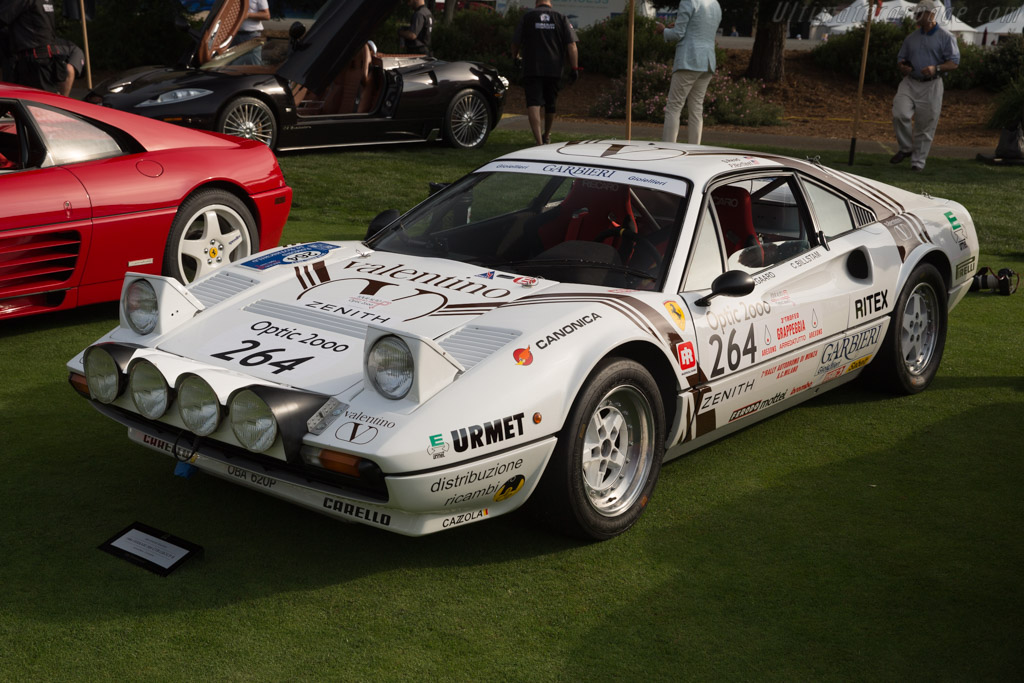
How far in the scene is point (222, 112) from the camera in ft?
32.4

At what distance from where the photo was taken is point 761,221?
4613 millimetres

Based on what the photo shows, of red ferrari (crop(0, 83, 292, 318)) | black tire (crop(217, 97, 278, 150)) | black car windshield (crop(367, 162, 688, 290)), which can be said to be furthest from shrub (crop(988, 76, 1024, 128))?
black car windshield (crop(367, 162, 688, 290))

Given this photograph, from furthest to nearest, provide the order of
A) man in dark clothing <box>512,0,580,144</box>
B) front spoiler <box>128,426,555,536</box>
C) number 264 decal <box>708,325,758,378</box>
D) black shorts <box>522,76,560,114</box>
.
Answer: black shorts <box>522,76,560,114</box>
man in dark clothing <box>512,0,580,144</box>
number 264 decal <box>708,325,758,378</box>
front spoiler <box>128,426,555,536</box>

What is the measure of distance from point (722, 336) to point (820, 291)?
2.40ft

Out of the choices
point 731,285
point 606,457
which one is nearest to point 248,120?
point 731,285

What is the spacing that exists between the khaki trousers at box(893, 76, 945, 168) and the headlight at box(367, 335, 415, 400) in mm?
10683

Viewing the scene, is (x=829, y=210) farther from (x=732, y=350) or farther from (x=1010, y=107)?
(x=1010, y=107)

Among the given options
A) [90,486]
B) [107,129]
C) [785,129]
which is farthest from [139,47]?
[90,486]

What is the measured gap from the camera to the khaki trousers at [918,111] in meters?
12.1

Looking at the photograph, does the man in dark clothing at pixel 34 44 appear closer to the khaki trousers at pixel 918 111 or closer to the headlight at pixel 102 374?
the headlight at pixel 102 374

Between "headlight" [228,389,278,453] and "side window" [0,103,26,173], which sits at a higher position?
"side window" [0,103,26,173]

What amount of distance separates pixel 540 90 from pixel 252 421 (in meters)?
9.10

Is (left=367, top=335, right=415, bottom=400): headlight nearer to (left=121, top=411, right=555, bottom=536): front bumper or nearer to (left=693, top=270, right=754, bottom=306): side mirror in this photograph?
(left=121, top=411, right=555, bottom=536): front bumper

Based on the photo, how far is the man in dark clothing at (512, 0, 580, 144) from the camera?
11.3 meters
